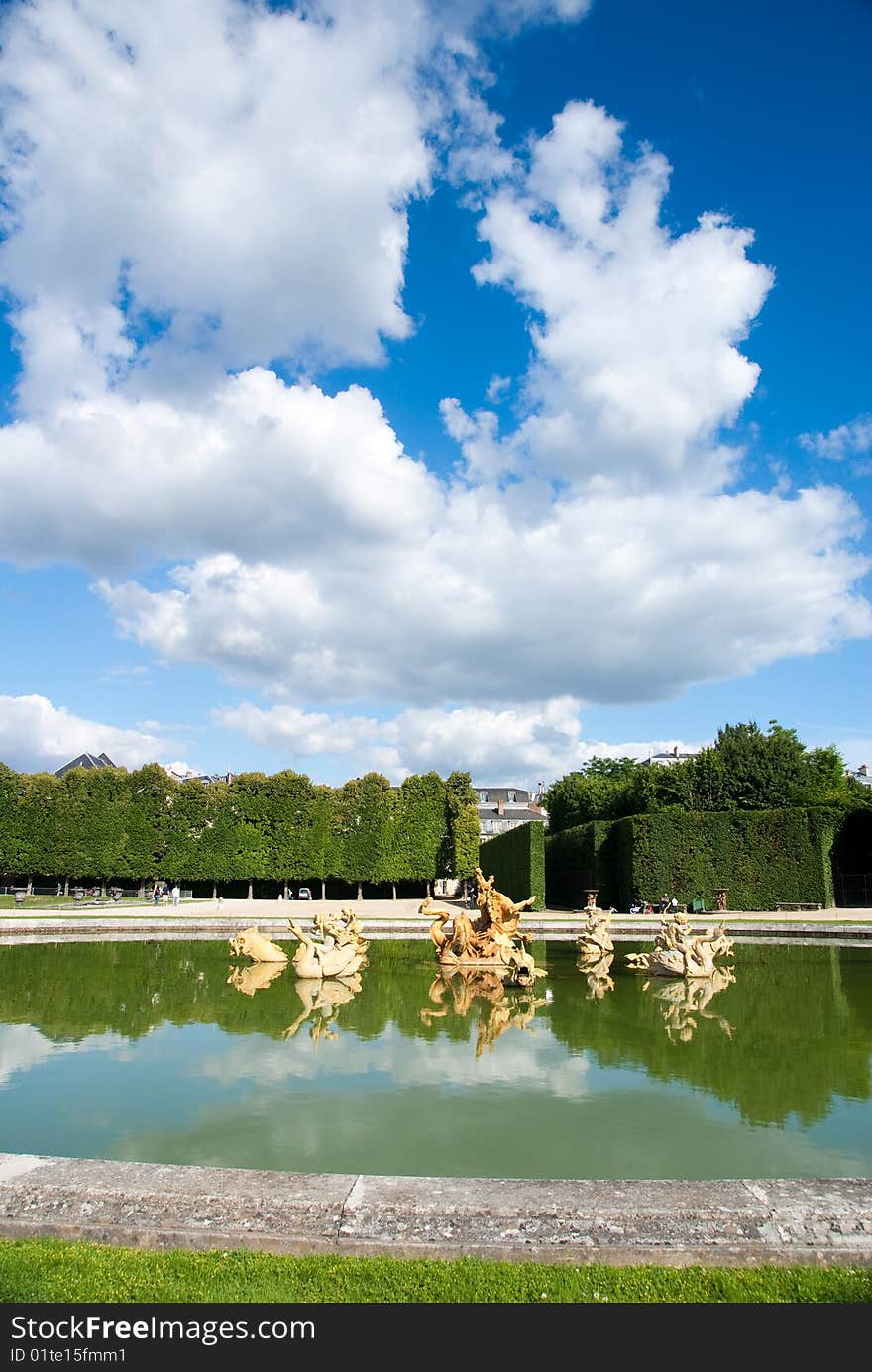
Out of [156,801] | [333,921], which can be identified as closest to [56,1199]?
[333,921]

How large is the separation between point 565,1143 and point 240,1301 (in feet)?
11.5

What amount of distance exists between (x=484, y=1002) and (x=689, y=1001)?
344cm

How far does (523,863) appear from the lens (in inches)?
1416

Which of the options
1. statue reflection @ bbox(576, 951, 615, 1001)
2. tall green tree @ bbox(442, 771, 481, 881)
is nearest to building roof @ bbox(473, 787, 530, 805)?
tall green tree @ bbox(442, 771, 481, 881)

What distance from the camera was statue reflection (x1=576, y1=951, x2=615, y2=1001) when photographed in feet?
47.5

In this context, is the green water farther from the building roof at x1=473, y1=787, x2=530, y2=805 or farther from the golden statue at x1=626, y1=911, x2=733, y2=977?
the building roof at x1=473, y1=787, x2=530, y2=805

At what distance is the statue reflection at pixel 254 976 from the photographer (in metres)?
14.9

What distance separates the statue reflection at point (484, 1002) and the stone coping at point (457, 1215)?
200 inches

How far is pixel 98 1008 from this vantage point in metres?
12.7

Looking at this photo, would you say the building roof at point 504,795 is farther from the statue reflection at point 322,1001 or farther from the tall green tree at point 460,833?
the statue reflection at point 322,1001

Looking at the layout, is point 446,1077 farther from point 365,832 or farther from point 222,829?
point 222,829

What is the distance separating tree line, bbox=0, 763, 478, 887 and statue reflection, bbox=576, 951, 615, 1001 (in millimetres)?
26864

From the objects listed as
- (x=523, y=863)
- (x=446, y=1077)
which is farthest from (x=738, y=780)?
(x=446, y=1077)

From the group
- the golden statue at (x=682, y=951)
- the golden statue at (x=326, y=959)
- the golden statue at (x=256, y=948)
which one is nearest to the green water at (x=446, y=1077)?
the golden statue at (x=326, y=959)
